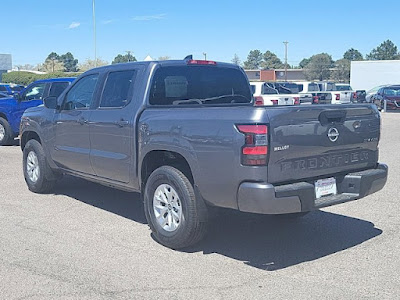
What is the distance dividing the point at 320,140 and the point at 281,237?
1536mm

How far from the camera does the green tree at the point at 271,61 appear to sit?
134 metres

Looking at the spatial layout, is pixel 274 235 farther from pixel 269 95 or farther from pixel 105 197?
pixel 269 95

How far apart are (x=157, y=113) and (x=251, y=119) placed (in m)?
1.42

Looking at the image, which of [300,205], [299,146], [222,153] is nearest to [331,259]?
[300,205]

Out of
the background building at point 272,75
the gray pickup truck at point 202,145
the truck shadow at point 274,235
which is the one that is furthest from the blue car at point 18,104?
the background building at point 272,75

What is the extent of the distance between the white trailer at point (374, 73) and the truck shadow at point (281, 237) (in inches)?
1854

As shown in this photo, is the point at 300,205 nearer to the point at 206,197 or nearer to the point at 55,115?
the point at 206,197

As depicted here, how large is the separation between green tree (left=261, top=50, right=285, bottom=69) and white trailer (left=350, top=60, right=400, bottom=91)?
77233mm

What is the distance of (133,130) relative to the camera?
6020 mm

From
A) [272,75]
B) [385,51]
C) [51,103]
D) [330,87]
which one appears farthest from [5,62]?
[385,51]

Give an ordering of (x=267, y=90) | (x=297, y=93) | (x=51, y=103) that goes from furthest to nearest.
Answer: (x=297, y=93)
(x=267, y=90)
(x=51, y=103)

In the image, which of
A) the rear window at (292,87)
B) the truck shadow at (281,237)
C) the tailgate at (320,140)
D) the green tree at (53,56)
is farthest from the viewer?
the green tree at (53,56)

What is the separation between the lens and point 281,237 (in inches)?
241

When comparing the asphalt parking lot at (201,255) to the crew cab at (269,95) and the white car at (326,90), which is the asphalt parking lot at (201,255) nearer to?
the crew cab at (269,95)
